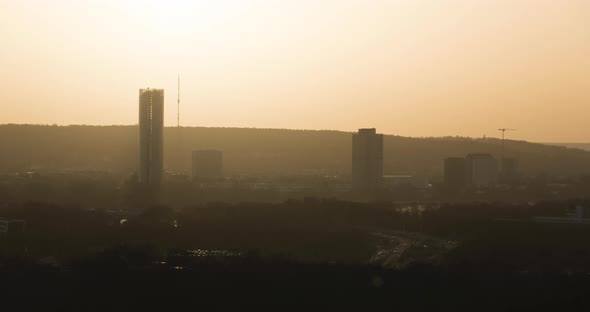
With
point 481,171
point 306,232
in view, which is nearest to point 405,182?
point 481,171

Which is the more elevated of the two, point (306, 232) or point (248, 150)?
point (248, 150)

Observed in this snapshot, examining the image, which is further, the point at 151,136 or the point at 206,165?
the point at 206,165

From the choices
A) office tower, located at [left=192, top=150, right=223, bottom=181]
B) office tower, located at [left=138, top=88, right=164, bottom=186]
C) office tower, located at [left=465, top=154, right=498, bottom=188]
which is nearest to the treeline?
office tower, located at [left=138, top=88, right=164, bottom=186]

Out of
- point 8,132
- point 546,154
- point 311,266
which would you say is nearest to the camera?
point 311,266

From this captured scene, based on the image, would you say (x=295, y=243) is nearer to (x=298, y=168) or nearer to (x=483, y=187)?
(x=483, y=187)

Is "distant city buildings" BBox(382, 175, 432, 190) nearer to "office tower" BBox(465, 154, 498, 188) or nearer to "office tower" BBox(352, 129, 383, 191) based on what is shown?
"office tower" BBox(352, 129, 383, 191)

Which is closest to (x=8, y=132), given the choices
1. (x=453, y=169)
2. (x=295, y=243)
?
(x=453, y=169)

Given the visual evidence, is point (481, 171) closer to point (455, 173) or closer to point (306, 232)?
point (455, 173)
